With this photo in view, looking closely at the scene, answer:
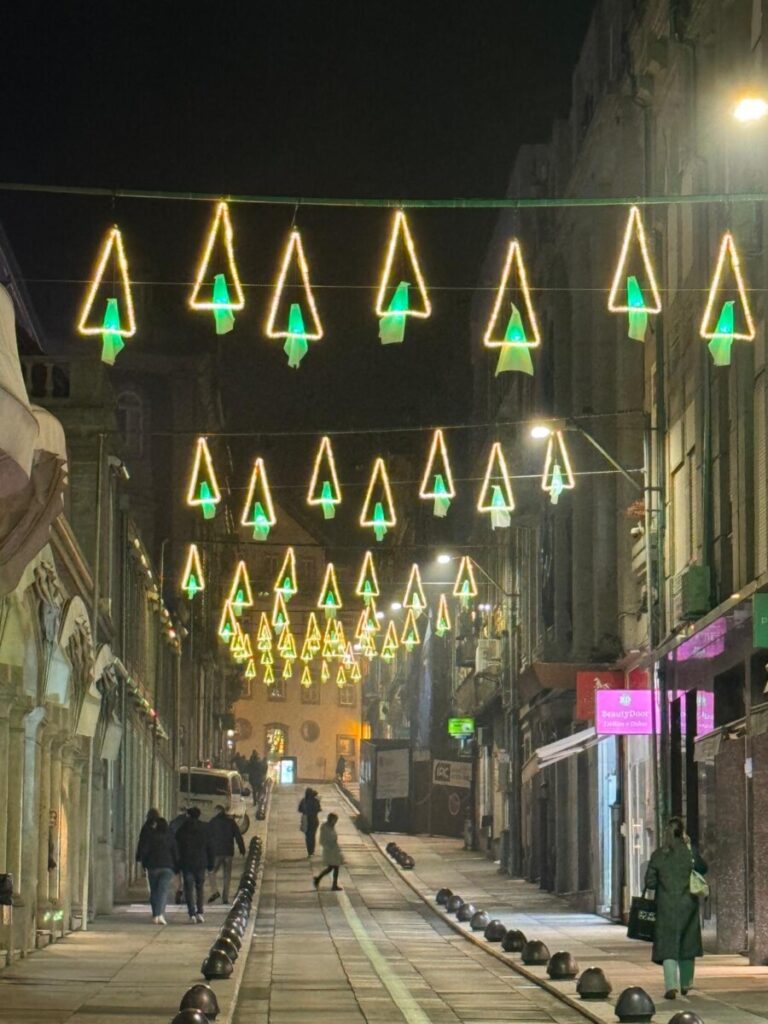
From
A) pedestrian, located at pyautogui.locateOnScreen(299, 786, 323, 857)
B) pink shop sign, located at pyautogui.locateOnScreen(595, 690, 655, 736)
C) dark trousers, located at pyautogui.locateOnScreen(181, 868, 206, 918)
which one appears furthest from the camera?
pedestrian, located at pyautogui.locateOnScreen(299, 786, 323, 857)

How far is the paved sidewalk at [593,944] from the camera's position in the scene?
63.5 feet

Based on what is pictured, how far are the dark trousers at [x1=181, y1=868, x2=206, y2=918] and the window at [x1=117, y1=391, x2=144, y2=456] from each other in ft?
147

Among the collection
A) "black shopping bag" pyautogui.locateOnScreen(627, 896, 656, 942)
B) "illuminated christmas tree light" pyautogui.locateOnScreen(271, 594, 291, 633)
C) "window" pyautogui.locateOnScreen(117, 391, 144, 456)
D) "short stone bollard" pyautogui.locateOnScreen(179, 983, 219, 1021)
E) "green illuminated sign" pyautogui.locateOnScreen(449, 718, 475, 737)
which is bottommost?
"short stone bollard" pyautogui.locateOnScreen(179, 983, 219, 1021)

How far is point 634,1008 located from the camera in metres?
16.9

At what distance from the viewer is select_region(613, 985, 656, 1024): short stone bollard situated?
16906 mm

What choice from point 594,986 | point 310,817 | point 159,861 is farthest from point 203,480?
point 310,817

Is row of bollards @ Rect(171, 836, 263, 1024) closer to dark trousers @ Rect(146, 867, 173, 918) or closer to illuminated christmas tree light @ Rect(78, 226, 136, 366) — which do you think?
dark trousers @ Rect(146, 867, 173, 918)

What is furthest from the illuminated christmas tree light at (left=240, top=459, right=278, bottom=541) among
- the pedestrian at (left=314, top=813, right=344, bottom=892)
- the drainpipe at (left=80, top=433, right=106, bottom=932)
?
the pedestrian at (left=314, top=813, right=344, bottom=892)

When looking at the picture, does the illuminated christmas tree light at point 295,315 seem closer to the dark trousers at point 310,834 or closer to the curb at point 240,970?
the curb at point 240,970

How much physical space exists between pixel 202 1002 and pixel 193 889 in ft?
60.5

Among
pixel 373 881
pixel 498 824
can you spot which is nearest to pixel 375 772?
pixel 498 824

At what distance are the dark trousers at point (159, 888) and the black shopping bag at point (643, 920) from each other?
1519 centimetres

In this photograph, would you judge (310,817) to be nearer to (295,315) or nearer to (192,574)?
Answer: (192,574)

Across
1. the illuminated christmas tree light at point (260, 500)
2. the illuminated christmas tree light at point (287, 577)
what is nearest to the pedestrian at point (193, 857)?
the illuminated christmas tree light at point (260, 500)
